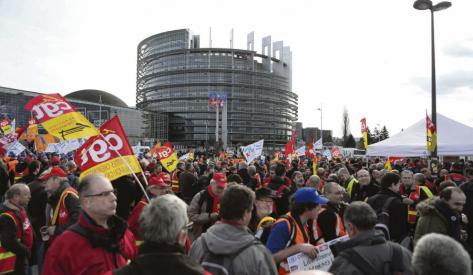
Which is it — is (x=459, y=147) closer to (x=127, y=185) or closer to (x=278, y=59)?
(x=127, y=185)

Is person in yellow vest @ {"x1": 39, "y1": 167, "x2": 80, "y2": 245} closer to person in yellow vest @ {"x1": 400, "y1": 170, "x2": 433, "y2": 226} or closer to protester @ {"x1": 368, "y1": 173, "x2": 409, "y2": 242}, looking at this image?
protester @ {"x1": 368, "y1": 173, "x2": 409, "y2": 242}

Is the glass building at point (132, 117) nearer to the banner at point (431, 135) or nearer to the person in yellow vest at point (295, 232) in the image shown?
the banner at point (431, 135)

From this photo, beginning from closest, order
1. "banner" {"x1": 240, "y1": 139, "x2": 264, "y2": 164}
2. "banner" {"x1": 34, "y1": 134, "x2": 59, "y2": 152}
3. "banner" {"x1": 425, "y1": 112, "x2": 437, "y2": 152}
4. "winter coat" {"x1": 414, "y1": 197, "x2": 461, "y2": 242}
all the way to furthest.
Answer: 1. "winter coat" {"x1": 414, "y1": 197, "x2": 461, "y2": 242}
2. "banner" {"x1": 425, "y1": 112, "x2": 437, "y2": 152}
3. "banner" {"x1": 240, "y1": 139, "x2": 264, "y2": 164}
4. "banner" {"x1": 34, "y1": 134, "x2": 59, "y2": 152}

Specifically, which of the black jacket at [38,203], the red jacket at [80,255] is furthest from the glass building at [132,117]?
the red jacket at [80,255]

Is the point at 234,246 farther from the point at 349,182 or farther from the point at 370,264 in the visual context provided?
the point at 349,182

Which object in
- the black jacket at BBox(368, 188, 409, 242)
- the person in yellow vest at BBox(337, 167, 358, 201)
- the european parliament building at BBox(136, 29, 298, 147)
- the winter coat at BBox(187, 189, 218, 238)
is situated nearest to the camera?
the black jacket at BBox(368, 188, 409, 242)

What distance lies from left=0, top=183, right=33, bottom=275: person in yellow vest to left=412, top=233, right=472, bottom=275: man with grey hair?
420 centimetres

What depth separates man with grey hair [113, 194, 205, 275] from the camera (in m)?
1.79

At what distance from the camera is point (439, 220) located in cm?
385

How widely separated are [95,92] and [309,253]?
10787 centimetres

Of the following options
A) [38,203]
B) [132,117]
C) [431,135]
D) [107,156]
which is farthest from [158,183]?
[132,117]

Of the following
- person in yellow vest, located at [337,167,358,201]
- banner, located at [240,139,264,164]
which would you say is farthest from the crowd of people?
banner, located at [240,139,264,164]

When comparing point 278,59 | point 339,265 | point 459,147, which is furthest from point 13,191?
point 278,59

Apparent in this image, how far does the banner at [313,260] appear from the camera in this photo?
3135 millimetres
